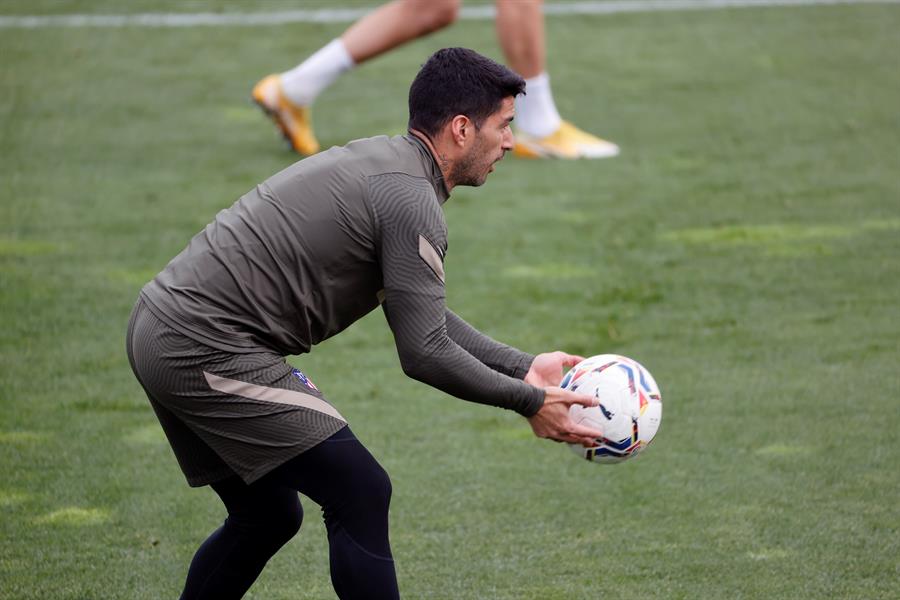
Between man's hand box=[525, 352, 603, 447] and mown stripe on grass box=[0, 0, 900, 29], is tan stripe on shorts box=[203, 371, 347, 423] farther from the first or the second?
mown stripe on grass box=[0, 0, 900, 29]

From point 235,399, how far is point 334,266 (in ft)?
1.48

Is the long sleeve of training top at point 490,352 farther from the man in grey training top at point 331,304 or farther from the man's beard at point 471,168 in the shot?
the man's beard at point 471,168

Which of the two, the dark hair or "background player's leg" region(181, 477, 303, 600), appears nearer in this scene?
the dark hair

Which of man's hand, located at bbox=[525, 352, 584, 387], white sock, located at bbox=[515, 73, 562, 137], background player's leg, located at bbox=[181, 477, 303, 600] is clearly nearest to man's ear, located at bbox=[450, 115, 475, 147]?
man's hand, located at bbox=[525, 352, 584, 387]

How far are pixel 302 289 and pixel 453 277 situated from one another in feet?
14.0

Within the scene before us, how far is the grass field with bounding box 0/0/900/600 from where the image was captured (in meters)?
4.91

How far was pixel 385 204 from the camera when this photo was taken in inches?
139

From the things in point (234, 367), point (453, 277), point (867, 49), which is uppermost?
point (234, 367)

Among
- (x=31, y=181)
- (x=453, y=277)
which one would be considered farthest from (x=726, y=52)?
(x=31, y=181)

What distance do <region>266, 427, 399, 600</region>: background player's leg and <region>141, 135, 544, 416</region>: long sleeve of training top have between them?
0.30m

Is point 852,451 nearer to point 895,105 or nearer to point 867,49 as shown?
point 895,105

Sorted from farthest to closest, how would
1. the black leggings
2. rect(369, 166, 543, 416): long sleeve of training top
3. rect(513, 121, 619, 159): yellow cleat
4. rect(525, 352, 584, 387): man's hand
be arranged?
1. rect(513, 121, 619, 159): yellow cleat
2. rect(525, 352, 584, 387): man's hand
3. the black leggings
4. rect(369, 166, 543, 416): long sleeve of training top

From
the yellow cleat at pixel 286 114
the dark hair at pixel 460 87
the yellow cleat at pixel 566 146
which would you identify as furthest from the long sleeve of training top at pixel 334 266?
the yellow cleat at pixel 566 146

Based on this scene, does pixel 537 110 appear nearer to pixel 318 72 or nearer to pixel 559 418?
pixel 318 72
